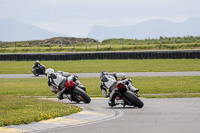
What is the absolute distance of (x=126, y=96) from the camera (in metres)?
15.5

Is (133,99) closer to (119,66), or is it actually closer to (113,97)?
(113,97)

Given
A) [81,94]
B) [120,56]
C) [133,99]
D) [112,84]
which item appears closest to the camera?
[133,99]

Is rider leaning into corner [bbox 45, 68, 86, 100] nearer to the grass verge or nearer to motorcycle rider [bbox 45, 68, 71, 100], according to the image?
motorcycle rider [bbox 45, 68, 71, 100]

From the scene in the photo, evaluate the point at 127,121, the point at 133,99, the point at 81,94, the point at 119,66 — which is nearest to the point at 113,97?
the point at 133,99

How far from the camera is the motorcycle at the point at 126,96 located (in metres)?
15.3

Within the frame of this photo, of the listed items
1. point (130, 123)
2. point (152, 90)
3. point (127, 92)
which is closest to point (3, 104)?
point (127, 92)

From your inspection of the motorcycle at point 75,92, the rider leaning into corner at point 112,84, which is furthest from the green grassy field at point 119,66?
the rider leaning into corner at point 112,84

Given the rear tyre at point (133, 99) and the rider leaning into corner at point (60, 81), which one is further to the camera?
the rider leaning into corner at point (60, 81)

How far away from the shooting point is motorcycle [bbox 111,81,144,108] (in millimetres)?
15281

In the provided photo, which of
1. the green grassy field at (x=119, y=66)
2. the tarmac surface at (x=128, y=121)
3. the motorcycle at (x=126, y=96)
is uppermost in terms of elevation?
the motorcycle at (x=126, y=96)

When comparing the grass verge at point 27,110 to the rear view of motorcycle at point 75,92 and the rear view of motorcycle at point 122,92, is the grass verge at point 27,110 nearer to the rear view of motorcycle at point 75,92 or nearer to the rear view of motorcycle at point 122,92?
the rear view of motorcycle at point 75,92

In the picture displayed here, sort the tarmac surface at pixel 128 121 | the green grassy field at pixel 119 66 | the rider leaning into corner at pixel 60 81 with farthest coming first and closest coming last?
the green grassy field at pixel 119 66 → the rider leaning into corner at pixel 60 81 → the tarmac surface at pixel 128 121

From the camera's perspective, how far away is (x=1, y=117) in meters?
12.5

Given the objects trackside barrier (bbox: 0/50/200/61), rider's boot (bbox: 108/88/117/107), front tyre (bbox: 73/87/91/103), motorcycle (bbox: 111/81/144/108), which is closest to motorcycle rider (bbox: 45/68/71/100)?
front tyre (bbox: 73/87/91/103)
